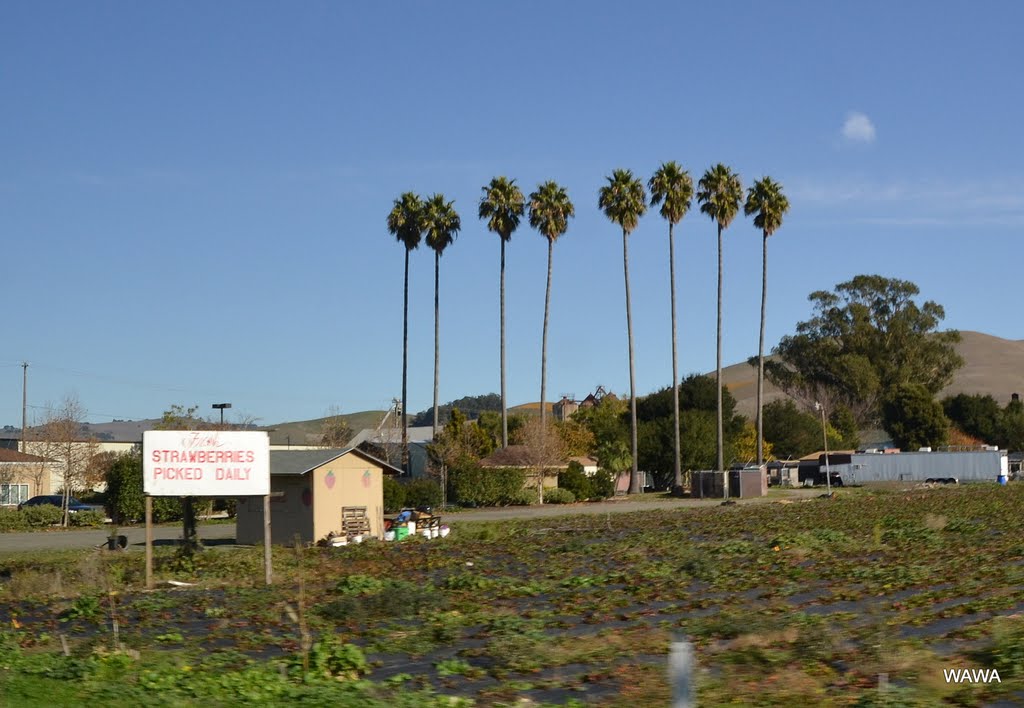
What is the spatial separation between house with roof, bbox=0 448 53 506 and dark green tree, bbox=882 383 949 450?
296 ft

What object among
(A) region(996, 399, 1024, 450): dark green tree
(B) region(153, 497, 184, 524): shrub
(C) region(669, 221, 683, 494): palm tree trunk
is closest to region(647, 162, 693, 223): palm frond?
(C) region(669, 221, 683, 494): palm tree trunk

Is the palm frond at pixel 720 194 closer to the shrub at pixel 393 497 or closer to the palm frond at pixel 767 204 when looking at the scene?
the palm frond at pixel 767 204

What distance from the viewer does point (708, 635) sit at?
15.9m

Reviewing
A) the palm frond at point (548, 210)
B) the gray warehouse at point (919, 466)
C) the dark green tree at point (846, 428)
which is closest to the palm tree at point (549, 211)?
the palm frond at point (548, 210)

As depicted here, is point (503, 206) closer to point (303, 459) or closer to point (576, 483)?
point (576, 483)

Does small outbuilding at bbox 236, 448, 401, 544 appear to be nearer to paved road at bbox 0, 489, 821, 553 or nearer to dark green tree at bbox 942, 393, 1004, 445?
paved road at bbox 0, 489, 821, 553

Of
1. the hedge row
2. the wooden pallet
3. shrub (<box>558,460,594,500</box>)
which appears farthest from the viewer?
shrub (<box>558,460,594,500</box>)

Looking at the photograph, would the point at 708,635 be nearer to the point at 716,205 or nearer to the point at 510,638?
the point at 510,638

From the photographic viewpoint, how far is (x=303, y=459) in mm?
38906

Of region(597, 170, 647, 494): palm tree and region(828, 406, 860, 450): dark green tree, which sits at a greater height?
region(597, 170, 647, 494): palm tree

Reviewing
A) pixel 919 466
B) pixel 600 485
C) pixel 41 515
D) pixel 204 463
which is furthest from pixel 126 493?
pixel 919 466

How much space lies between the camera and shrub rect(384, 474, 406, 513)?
62.2 m

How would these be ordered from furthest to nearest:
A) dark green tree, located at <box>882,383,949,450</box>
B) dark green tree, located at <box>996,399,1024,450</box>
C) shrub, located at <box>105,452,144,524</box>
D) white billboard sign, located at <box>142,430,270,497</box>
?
dark green tree, located at <box>996,399,1024,450</box> → dark green tree, located at <box>882,383,949,450</box> → shrub, located at <box>105,452,144,524</box> → white billboard sign, located at <box>142,430,270,497</box>

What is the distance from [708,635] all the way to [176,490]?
1684cm
